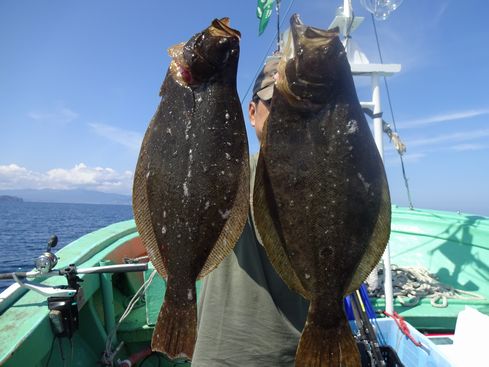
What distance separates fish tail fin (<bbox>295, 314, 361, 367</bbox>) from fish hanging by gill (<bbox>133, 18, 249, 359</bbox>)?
51 centimetres

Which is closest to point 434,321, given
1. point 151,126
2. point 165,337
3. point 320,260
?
point 320,260

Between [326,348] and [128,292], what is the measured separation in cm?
468

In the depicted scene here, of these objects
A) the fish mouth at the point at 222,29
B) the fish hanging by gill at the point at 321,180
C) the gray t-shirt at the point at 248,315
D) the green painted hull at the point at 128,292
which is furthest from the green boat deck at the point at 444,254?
the fish mouth at the point at 222,29

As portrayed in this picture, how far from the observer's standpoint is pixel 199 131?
159cm

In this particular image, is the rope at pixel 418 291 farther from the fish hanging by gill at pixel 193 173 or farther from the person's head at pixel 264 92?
the fish hanging by gill at pixel 193 173

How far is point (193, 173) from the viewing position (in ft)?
5.11

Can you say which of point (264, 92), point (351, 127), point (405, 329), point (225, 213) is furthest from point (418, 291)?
point (225, 213)

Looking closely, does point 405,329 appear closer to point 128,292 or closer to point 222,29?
point 222,29

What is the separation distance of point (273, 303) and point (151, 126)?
4.00 feet

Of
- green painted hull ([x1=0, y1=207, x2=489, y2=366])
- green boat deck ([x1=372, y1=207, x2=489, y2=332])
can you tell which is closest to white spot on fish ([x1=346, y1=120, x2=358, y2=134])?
green painted hull ([x1=0, y1=207, x2=489, y2=366])

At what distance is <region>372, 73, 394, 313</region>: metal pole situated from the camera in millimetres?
4457

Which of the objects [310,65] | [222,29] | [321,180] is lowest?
[321,180]

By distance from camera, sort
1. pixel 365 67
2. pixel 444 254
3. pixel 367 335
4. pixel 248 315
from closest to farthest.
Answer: pixel 248 315
pixel 367 335
pixel 365 67
pixel 444 254

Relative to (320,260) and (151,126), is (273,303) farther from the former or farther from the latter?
(151,126)
